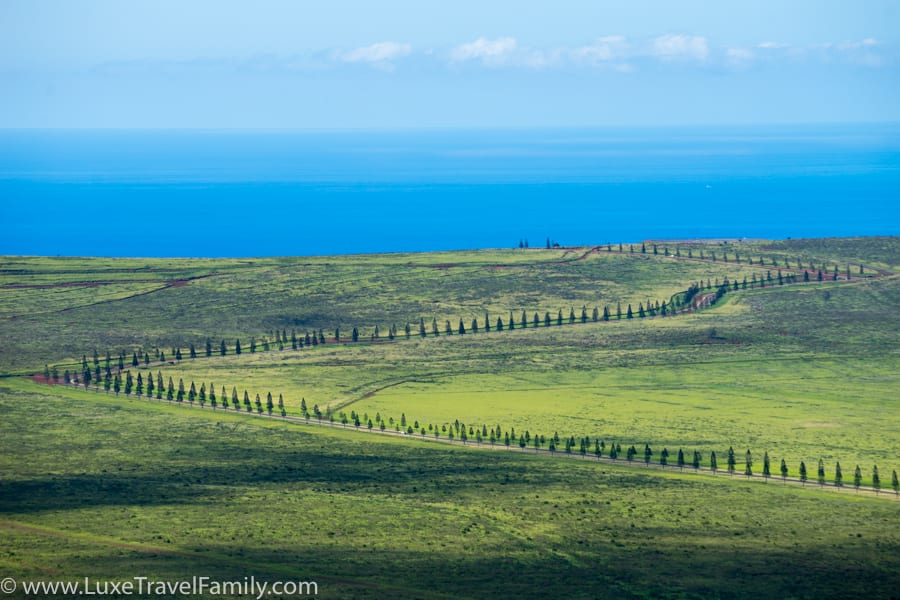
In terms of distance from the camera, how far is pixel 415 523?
6875 cm

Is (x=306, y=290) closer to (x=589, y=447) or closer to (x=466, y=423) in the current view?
(x=466, y=423)

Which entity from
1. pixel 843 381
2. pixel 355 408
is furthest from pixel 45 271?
pixel 843 381

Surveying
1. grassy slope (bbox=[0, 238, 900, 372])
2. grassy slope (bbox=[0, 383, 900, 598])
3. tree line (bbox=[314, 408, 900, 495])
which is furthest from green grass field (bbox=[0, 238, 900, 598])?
tree line (bbox=[314, 408, 900, 495])

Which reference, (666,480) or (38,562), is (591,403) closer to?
(666,480)

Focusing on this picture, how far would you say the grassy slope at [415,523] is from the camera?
59.1 meters

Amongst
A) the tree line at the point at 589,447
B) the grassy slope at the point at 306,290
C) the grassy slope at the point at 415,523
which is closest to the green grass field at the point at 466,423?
the grassy slope at the point at 415,523

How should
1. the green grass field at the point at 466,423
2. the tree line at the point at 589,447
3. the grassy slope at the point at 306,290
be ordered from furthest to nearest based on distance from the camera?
1. the grassy slope at the point at 306,290
2. the tree line at the point at 589,447
3. the green grass field at the point at 466,423

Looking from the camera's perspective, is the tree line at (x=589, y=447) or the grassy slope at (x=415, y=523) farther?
the tree line at (x=589, y=447)

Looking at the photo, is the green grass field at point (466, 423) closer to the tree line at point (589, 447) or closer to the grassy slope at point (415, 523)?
the grassy slope at point (415, 523)

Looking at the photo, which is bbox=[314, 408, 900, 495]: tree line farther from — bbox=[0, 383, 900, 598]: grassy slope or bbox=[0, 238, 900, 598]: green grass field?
bbox=[0, 383, 900, 598]: grassy slope

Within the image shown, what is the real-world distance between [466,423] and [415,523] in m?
35.2

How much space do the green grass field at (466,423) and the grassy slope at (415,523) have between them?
8.7 inches

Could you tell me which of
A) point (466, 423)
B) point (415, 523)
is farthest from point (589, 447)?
point (415, 523)

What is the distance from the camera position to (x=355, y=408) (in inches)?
4316
